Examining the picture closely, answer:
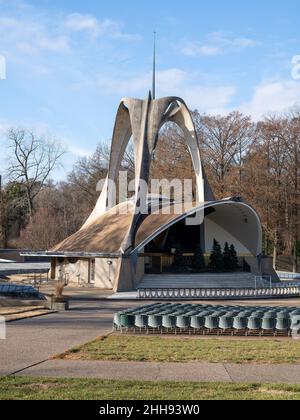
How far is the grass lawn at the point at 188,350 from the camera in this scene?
464 inches

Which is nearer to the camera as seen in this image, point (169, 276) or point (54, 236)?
point (169, 276)

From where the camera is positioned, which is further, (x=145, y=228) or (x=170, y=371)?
(x=145, y=228)

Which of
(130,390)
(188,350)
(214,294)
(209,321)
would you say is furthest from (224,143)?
(130,390)

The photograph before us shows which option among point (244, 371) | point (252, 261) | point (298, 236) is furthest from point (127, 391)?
point (298, 236)

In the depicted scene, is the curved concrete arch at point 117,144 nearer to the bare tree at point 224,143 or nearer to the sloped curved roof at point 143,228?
the sloped curved roof at point 143,228

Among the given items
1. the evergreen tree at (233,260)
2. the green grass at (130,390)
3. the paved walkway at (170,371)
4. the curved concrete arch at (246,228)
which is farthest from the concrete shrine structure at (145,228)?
the green grass at (130,390)

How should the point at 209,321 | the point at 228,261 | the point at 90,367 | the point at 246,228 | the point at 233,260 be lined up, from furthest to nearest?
the point at 246,228
the point at 233,260
the point at 228,261
the point at 209,321
the point at 90,367

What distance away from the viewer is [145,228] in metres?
35.0

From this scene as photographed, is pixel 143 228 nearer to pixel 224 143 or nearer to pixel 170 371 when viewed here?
pixel 224 143

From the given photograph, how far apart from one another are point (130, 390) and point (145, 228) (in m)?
26.6

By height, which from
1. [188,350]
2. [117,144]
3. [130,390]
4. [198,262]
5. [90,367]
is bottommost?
[188,350]
